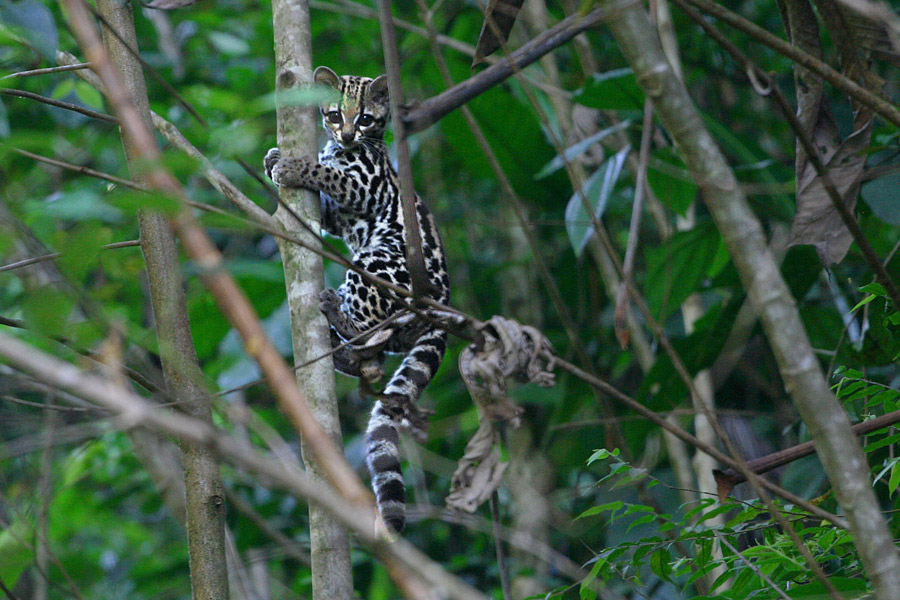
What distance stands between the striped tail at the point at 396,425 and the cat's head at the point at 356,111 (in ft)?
3.88

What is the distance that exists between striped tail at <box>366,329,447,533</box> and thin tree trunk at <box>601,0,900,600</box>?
1.56 metres

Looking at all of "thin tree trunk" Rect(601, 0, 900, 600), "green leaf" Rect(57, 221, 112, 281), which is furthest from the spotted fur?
"green leaf" Rect(57, 221, 112, 281)

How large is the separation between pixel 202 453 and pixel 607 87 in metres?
3.14

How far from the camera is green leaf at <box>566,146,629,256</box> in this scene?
4.39m

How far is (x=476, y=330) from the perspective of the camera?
2078mm

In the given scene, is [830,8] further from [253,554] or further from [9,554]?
[253,554]

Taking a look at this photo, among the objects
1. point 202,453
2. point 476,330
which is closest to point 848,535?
point 476,330

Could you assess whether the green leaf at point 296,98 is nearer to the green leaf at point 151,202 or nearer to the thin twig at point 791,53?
the green leaf at point 151,202

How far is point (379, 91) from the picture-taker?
14.6ft

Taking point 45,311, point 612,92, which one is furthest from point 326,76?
point 45,311

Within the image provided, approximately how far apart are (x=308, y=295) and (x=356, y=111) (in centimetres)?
188

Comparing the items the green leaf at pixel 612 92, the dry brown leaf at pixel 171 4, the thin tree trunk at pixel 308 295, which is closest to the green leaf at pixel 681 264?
the green leaf at pixel 612 92

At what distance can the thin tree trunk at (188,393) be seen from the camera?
2.47 metres

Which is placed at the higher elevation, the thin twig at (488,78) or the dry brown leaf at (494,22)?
the dry brown leaf at (494,22)
